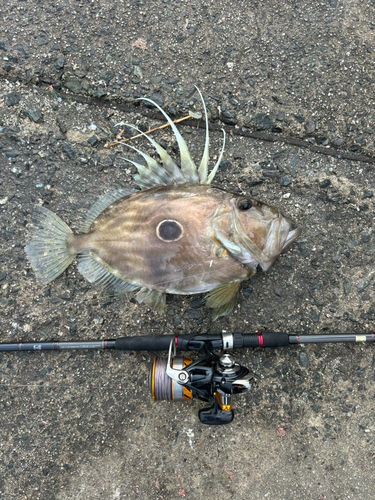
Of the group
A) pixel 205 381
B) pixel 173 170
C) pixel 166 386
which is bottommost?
pixel 166 386

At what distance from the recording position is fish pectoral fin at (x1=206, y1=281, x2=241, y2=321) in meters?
2.17

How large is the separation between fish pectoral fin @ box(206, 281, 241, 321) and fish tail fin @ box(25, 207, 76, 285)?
105 centimetres

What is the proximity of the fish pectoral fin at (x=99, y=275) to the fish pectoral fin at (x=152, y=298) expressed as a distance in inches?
2.8

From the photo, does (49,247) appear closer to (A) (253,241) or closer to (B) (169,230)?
(B) (169,230)

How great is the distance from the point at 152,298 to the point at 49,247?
838 mm

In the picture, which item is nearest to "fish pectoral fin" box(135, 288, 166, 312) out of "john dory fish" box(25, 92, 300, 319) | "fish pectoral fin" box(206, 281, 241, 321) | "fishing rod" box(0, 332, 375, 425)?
"john dory fish" box(25, 92, 300, 319)

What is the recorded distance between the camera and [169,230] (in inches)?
81.4

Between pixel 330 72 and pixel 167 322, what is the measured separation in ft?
7.48

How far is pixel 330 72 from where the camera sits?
2377 mm

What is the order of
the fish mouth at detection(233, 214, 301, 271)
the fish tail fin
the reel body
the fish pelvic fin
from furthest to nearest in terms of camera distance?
the fish tail fin, the fish pelvic fin, the fish mouth at detection(233, 214, 301, 271), the reel body

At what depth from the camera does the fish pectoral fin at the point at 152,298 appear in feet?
7.28

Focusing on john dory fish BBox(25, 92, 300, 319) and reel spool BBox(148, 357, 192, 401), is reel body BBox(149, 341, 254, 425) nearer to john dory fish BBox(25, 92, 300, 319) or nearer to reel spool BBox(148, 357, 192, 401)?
reel spool BBox(148, 357, 192, 401)

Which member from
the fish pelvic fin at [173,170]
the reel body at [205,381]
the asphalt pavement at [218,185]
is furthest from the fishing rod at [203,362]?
the fish pelvic fin at [173,170]

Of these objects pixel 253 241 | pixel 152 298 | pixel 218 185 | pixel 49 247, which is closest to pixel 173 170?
pixel 218 185
